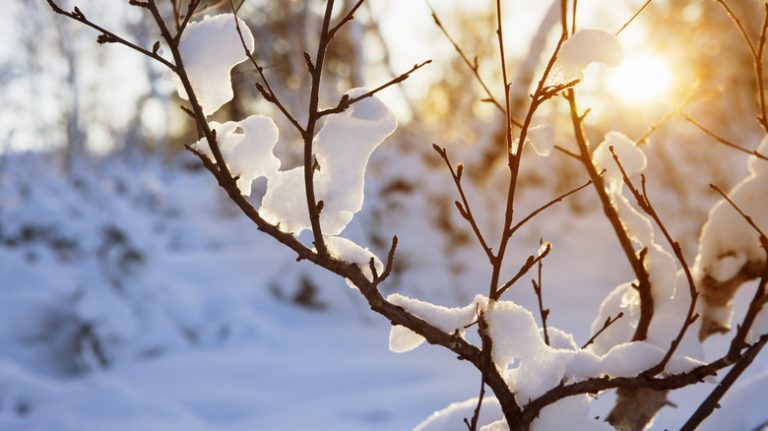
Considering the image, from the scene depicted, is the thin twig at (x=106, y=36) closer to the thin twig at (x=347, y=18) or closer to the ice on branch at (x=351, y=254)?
the thin twig at (x=347, y=18)

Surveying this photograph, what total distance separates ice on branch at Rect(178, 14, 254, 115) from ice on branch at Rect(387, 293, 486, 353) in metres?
0.46

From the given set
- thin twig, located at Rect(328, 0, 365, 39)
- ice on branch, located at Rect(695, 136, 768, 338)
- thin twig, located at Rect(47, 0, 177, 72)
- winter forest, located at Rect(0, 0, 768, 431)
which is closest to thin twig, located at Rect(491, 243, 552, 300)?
winter forest, located at Rect(0, 0, 768, 431)

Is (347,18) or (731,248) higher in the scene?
(347,18)

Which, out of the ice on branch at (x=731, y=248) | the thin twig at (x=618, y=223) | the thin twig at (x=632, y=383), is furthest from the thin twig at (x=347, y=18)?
the ice on branch at (x=731, y=248)

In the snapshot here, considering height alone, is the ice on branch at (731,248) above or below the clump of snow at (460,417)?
above

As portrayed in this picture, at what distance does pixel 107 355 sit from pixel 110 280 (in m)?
0.88

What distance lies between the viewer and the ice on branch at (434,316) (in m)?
1.15

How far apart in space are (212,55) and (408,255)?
233 inches

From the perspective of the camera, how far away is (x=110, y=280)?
5789 millimetres

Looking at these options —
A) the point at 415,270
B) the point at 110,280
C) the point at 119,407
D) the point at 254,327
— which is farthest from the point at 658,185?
the point at 119,407

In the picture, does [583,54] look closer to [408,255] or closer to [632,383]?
[632,383]

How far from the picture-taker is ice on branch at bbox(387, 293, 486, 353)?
1.15 meters

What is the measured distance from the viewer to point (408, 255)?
22.7 ft

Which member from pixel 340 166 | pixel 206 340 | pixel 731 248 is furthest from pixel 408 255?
pixel 340 166
